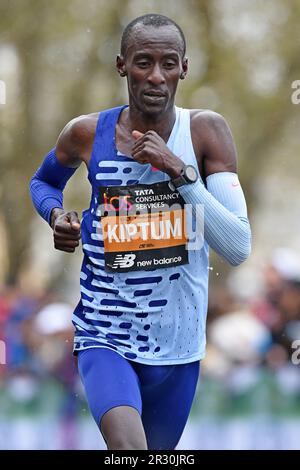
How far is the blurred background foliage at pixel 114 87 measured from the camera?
9094 mm

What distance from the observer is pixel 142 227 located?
399cm

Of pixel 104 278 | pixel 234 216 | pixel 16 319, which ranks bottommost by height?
pixel 16 319

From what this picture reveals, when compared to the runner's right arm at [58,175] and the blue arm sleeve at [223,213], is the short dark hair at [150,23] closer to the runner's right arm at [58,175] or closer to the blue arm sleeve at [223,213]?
the runner's right arm at [58,175]

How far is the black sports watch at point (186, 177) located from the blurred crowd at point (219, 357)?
3.49 m

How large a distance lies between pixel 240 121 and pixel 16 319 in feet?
9.29

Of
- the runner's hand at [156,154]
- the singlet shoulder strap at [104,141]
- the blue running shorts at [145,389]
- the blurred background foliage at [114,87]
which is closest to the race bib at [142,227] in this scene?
the singlet shoulder strap at [104,141]

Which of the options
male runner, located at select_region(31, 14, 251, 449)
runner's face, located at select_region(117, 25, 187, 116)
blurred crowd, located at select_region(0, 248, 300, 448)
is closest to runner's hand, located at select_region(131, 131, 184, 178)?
male runner, located at select_region(31, 14, 251, 449)

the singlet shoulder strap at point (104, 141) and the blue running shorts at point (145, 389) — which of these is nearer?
the blue running shorts at point (145, 389)

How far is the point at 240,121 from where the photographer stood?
9.26 m

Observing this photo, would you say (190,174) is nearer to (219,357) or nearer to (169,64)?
(169,64)

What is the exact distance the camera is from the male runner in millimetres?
3801

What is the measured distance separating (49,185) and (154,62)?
2.89 ft
